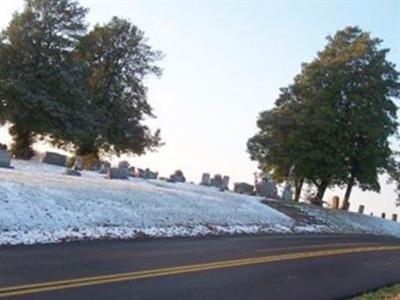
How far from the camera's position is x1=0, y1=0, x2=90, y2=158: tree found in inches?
1673

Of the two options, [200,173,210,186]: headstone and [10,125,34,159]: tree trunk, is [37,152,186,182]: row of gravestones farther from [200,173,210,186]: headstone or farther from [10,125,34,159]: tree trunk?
[10,125,34,159]: tree trunk

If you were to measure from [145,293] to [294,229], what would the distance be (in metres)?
16.4

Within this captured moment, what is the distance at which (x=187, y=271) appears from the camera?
13.1 m

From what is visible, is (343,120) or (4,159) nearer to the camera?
(4,159)

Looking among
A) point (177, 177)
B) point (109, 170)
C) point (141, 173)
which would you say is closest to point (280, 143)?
point (177, 177)

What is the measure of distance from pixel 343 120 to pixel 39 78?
19119 millimetres

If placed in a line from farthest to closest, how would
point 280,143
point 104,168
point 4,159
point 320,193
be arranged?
1. point 320,193
2. point 280,143
3. point 104,168
4. point 4,159

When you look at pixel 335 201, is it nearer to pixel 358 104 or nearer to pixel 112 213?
pixel 358 104

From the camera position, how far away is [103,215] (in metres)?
19.3

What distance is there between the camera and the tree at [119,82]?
49500 millimetres

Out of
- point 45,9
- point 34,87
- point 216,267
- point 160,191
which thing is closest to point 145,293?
point 216,267

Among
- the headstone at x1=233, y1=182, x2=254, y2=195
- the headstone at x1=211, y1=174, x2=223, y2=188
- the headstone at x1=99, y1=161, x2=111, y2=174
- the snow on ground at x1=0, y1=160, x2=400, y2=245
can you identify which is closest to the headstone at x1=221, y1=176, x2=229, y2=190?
the headstone at x1=211, y1=174, x2=223, y2=188

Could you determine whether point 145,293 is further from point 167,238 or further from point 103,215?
point 103,215

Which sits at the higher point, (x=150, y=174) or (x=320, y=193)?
(x=320, y=193)
